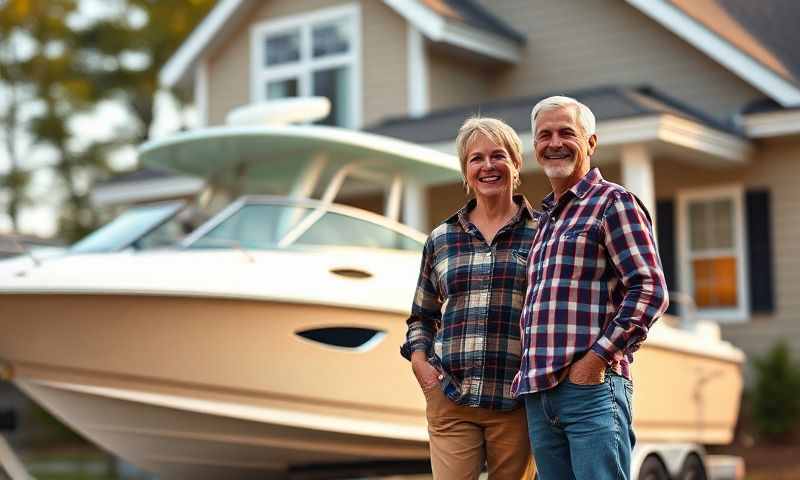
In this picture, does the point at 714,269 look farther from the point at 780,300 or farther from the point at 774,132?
the point at 774,132

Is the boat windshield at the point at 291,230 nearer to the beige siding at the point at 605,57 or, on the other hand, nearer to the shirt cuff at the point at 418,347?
the shirt cuff at the point at 418,347

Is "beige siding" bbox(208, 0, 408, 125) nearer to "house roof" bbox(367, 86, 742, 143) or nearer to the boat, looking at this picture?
"house roof" bbox(367, 86, 742, 143)

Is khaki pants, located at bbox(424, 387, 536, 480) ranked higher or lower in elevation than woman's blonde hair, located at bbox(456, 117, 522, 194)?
lower

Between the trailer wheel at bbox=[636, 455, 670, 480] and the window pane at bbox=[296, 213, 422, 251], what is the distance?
1985 mm

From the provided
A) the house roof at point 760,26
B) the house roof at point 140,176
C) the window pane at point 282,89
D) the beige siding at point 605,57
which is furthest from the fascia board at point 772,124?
the house roof at point 140,176

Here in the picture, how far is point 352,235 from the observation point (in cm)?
749

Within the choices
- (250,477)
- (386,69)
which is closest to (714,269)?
(386,69)

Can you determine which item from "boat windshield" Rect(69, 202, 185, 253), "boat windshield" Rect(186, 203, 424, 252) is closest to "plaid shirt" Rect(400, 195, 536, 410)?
"boat windshield" Rect(186, 203, 424, 252)

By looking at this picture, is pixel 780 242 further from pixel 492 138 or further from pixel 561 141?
pixel 561 141

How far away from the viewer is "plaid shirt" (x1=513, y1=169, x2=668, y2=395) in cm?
357

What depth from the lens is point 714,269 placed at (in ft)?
43.3

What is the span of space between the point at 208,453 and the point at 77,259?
1.42 metres

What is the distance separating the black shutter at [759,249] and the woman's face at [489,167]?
933 centimetres

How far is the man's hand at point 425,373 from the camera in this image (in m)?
4.18
